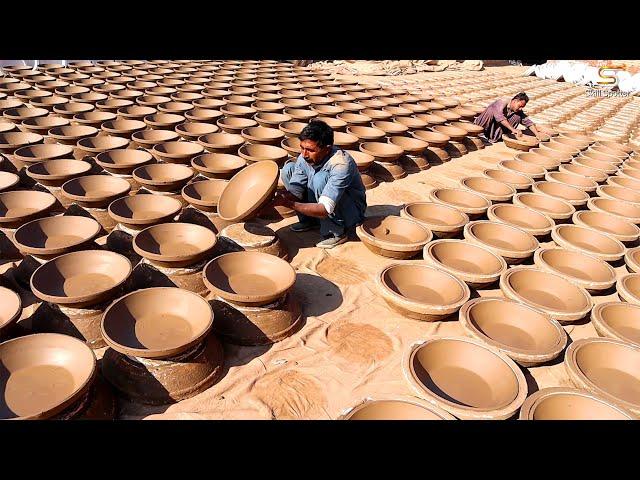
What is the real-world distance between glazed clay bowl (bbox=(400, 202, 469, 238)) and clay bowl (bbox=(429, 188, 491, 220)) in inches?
6.9

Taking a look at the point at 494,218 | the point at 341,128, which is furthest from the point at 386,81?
the point at 494,218

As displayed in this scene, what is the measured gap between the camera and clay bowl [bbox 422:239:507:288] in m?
3.63

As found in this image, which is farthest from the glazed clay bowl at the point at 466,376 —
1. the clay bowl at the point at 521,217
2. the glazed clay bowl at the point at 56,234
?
the glazed clay bowl at the point at 56,234

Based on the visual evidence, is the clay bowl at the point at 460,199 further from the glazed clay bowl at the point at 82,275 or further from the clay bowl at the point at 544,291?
the glazed clay bowl at the point at 82,275

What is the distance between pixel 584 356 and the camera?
2922 mm

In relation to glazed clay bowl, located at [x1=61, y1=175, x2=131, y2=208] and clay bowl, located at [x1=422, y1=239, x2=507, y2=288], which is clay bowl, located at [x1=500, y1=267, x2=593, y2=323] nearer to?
clay bowl, located at [x1=422, y1=239, x2=507, y2=288]

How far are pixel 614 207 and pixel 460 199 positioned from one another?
1.93 m

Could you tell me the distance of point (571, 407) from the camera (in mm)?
2480

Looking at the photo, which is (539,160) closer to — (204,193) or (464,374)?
(464,374)

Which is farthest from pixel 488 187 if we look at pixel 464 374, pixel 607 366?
pixel 464 374

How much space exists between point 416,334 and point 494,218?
2087 millimetres

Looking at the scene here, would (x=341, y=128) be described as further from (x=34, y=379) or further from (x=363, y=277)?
(x=34, y=379)

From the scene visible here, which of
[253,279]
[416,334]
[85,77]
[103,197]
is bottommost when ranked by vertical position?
→ [416,334]

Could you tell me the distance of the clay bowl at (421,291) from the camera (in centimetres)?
325
